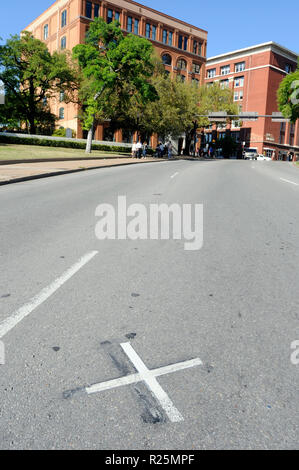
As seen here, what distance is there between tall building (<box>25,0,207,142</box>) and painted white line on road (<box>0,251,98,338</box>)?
1831 inches

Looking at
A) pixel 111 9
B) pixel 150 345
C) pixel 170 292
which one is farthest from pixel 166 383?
pixel 111 9

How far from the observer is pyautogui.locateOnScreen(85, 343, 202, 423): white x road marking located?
234cm

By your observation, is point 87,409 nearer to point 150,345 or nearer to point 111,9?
point 150,345

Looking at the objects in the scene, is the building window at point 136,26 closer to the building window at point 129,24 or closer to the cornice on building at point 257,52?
the building window at point 129,24

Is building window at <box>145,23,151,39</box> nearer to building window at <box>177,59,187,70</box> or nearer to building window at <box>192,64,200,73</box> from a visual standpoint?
building window at <box>177,59,187,70</box>

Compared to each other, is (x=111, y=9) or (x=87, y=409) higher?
(x=111, y=9)

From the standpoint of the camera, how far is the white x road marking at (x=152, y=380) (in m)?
2.34

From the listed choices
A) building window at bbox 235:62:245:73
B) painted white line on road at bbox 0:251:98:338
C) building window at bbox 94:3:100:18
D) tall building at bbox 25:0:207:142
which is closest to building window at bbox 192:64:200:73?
tall building at bbox 25:0:207:142

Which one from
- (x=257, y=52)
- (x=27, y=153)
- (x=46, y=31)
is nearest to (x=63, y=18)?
(x=46, y=31)

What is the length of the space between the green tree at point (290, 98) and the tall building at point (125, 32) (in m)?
23.1

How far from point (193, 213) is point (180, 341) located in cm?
586

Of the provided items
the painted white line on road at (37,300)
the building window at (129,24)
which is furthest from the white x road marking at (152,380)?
the building window at (129,24)

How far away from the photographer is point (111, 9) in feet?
184
